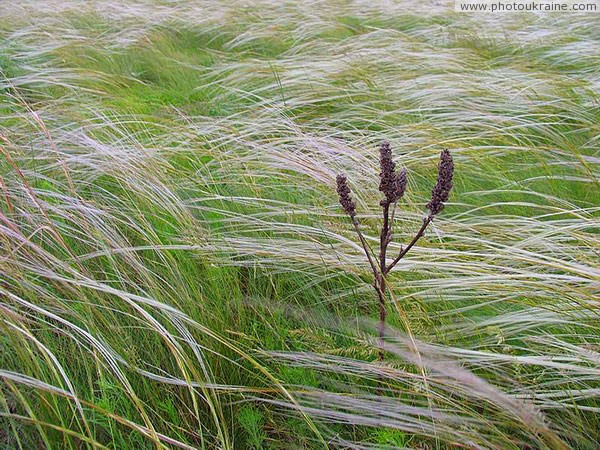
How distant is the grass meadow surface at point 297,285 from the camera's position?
3.56ft

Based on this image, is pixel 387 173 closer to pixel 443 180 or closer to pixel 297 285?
pixel 443 180

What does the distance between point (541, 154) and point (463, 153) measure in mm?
330

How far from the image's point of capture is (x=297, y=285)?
1.50 m

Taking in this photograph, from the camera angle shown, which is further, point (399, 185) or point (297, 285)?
point (297, 285)

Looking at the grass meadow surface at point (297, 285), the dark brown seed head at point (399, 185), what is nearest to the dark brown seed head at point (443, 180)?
the dark brown seed head at point (399, 185)

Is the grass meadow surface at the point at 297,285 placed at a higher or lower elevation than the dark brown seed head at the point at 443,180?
lower

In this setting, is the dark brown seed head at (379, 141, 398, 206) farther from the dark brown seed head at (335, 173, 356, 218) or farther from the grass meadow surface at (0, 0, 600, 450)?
the grass meadow surface at (0, 0, 600, 450)

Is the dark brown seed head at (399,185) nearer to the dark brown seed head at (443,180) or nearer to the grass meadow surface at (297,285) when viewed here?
the dark brown seed head at (443,180)

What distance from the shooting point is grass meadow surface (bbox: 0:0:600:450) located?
3.56 feet

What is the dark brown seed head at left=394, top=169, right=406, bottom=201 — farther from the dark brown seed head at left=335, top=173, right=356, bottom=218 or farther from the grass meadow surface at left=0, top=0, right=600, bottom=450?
the grass meadow surface at left=0, top=0, right=600, bottom=450

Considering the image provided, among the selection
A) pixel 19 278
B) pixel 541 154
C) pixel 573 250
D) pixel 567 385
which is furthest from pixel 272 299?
pixel 541 154

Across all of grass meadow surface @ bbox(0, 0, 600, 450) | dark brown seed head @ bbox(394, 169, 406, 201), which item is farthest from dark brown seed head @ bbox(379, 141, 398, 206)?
grass meadow surface @ bbox(0, 0, 600, 450)

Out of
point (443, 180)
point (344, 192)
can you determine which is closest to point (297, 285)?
point (344, 192)

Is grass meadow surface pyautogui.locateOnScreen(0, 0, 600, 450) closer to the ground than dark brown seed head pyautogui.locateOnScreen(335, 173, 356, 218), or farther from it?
closer to the ground
